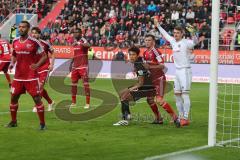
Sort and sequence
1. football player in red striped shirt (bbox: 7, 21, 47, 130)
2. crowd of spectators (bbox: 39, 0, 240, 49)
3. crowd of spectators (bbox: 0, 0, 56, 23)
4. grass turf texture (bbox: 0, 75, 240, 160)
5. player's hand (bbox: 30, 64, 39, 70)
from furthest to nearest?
1. crowd of spectators (bbox: 0, 0, 56, 23)
2. crowd of spectators (bbox: 39, 0, 240, 49)
3. football player in red striped shirt (bbox: 7, 21, 47, 130)
4. player's hand (bbox: 30, 64, 39, 70)
5. grass turf texture (bbox: 0, 75, 240, 160)

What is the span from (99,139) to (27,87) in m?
1.98

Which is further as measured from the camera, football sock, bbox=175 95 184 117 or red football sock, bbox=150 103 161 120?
red football sock, bbox=150 103 161 120

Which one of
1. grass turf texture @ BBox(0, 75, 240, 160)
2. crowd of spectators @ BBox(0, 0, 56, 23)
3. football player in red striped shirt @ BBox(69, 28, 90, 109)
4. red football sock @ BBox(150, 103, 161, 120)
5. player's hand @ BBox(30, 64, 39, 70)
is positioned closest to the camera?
grass turf texture @ BBox(0, 75, 240, 160)

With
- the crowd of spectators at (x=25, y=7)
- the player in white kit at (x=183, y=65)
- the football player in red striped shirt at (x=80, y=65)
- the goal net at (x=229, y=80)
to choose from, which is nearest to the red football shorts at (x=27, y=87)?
the player in white kit at (x=183, y=65)

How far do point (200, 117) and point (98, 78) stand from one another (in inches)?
557

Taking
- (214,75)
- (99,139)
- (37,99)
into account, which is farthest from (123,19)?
(214,75)

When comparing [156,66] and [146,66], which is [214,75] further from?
[156,66]

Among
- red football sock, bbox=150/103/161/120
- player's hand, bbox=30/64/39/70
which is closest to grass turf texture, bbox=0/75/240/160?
red football sock, bbox=150/103/161/120

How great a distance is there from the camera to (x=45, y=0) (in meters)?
42.9

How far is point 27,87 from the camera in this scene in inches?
469

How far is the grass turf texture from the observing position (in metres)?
9.49

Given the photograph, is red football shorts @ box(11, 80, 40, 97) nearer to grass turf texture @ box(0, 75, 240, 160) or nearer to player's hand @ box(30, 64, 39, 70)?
player's hand @ box(30, 64, 39, 70)

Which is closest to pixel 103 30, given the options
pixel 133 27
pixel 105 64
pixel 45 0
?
pixel 133 27

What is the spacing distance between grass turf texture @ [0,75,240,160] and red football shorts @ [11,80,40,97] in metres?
0.77
